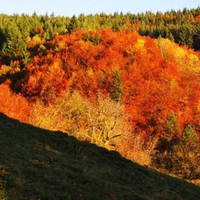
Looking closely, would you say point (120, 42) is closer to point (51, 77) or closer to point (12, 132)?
A: point (51, 77)

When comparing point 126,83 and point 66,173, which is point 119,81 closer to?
point 126,83

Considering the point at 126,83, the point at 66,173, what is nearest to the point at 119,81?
the point at 126,83

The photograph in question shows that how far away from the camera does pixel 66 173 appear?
1636 cm

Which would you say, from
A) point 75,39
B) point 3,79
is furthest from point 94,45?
point 3,79

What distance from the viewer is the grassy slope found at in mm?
13383

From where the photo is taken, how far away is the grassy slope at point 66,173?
43.9 feet

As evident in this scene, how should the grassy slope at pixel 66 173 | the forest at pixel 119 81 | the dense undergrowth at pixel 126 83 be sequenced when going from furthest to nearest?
the dense undergrowth at pixel 126 83, the forest at pixel 119 81, the grassy slope at pixel 66 173

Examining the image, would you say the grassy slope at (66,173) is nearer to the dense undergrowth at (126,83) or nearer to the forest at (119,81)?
the forest at (119,81)

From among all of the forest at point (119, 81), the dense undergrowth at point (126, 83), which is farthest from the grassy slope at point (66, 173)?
the dense undergrowth at point (126, 83)

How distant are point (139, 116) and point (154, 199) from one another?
7190 cm

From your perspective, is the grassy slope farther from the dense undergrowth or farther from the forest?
the dense undergrowth

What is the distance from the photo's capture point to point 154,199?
16.8 m

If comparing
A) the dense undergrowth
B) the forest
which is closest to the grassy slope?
the forest

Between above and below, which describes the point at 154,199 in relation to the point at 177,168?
below
